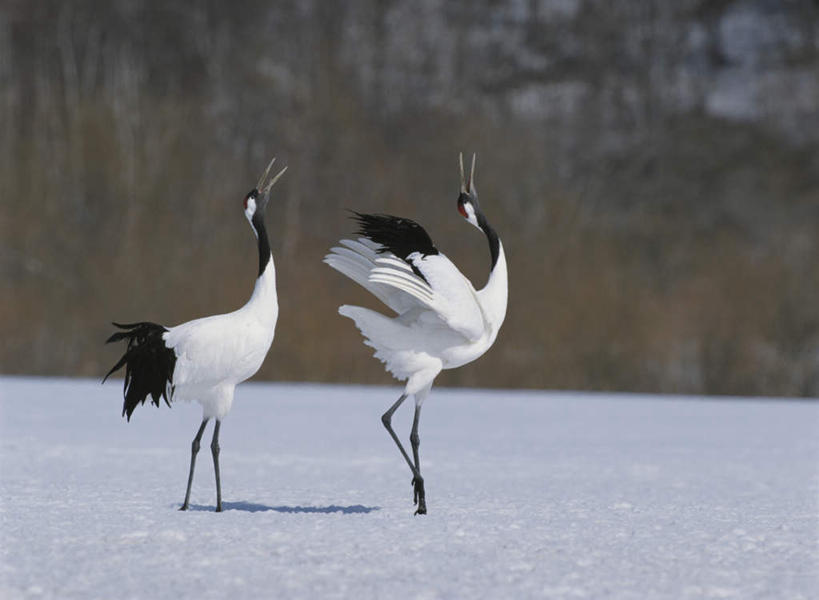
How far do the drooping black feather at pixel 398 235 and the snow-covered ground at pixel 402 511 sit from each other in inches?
47.5

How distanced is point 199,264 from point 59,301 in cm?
247

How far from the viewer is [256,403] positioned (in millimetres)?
14180

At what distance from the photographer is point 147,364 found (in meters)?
5.72

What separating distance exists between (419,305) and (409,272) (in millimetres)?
205

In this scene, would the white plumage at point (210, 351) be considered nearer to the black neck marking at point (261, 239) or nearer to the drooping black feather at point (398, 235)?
the black neck marking at point (261, 239)

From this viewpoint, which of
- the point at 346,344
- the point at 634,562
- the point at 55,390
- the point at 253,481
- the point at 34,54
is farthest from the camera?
the point at 34,54

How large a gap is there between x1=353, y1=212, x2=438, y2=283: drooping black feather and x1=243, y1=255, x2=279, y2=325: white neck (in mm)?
488

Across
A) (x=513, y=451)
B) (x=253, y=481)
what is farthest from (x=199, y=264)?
(x=253, y=481)

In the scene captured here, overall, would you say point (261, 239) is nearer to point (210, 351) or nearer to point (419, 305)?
point (210, 351)

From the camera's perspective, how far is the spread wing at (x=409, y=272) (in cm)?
556

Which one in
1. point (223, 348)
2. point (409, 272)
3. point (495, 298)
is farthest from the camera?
point (495, 298)

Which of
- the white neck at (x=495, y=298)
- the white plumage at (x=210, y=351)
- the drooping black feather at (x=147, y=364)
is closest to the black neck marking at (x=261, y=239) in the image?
the white plumage at (x=210, y=351)

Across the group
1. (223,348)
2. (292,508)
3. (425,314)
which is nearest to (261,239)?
(223,348)

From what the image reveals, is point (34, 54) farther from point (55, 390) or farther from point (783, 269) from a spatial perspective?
point (783, 269)
